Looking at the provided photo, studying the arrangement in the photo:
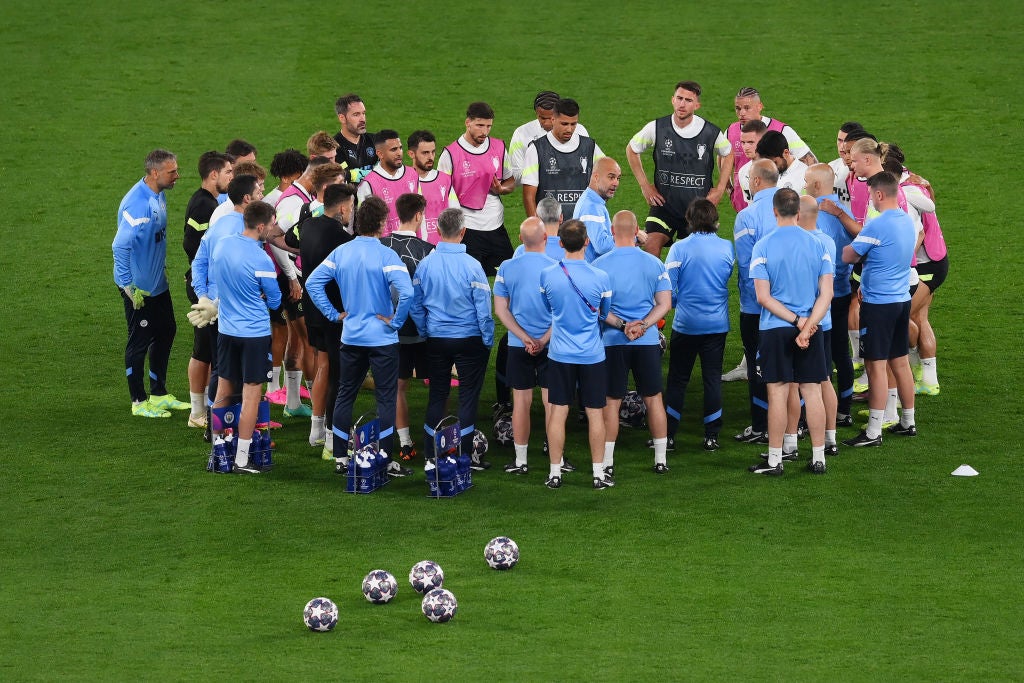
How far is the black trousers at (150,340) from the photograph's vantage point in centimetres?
1183

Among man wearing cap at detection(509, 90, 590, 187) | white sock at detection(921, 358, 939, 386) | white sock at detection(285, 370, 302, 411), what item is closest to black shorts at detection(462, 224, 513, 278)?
man wearing cap at detection(509, 90, 590, 187)

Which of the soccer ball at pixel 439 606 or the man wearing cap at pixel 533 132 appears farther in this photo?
the man wearing cap at pixel 533 132

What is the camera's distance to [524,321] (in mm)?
10219

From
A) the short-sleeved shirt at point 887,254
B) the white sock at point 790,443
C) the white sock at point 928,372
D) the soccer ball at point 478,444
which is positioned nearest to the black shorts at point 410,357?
the soccer ball at point 478,444

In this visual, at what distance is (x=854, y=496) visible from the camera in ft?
32.0

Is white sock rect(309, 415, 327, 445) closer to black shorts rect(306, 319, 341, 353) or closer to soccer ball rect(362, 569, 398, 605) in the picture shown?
black shorts rect(306, 319, 341, 353)

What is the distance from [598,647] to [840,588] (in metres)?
1.62

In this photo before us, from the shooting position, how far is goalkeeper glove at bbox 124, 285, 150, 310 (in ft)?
38.3

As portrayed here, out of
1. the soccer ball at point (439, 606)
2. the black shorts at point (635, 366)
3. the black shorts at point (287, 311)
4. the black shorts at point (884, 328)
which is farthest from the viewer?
the black shorts at point (287, 311)

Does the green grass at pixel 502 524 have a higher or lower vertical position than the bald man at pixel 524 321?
lower

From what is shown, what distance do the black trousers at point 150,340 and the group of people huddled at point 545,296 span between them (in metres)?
0.02

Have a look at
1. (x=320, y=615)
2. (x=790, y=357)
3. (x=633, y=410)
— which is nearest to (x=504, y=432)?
(x=633, y=410)

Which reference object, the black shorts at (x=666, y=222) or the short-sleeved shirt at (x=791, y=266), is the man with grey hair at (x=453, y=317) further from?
the black shorts at (x=666, y=222)

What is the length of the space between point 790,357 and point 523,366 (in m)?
1.93
